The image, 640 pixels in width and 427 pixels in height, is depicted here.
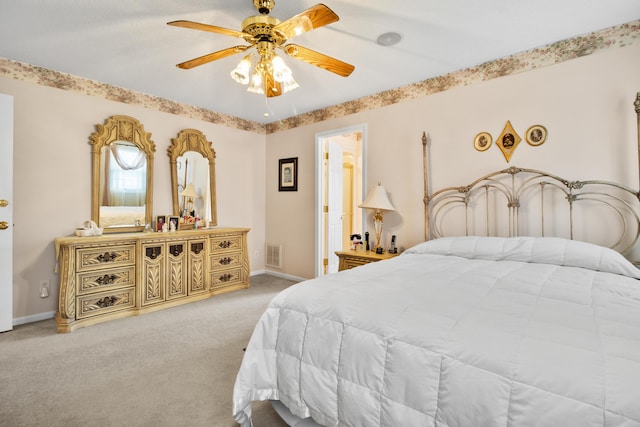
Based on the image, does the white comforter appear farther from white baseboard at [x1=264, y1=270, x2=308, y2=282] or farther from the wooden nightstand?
white baseboard at [x1=264, y1=270, x2=308, y2=282]

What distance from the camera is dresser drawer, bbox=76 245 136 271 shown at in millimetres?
2922

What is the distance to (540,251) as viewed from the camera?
2246mm

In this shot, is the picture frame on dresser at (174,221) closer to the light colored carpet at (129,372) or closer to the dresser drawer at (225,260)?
the dresser drawer at (225,260)

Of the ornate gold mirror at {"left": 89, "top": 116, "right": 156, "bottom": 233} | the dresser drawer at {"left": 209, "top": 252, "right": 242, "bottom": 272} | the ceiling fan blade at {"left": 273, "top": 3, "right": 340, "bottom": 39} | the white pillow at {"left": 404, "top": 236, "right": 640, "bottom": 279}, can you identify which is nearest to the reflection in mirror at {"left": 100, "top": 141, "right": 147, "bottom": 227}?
the ornate gold mirror at {"left": 89, "top": 116, "right": 156, "bottom": 233}

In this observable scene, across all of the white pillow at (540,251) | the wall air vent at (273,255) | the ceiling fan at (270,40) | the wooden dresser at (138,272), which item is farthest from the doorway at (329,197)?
the ceiling fan at (270,40)

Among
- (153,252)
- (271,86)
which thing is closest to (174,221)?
(153,252)

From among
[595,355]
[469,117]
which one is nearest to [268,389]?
[595,355]

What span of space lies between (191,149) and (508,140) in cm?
376

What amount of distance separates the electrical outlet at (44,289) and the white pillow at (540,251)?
3667 mm

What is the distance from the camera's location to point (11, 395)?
184cm

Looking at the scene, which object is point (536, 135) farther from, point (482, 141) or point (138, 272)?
point (138, 272)

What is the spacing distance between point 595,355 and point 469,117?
8.86 ft

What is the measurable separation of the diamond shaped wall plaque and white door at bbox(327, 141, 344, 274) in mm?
2250

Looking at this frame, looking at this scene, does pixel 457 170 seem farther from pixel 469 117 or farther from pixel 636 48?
pixel 636 48
